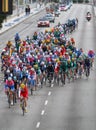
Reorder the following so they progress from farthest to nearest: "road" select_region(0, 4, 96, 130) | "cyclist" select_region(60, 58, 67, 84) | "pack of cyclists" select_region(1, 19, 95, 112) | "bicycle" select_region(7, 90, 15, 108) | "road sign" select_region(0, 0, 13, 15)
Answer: "cyclist" select_region(60, 58, 67, 84) → "pack of cyclists" select_region(1, 19, 95, 112) → "bicycle" select_region(7, 90, 15, 108) → "road" select_region(0, 4, 96, 130) → "road sign" select_region(0, 0, 13, 15)

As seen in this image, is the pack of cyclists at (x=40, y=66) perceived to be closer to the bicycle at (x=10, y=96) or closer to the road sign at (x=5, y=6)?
the bicycle at (x=10, y=96)

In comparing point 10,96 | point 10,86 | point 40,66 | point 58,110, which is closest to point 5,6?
point 10,86

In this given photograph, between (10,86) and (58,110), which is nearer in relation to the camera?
(10,86)

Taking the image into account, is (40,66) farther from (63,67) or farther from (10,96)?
(10,96)

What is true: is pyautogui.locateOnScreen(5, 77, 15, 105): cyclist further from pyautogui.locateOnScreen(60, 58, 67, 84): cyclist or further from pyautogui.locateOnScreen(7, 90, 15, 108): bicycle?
pyautogui.locateOnScreen(60, 58, 67, 84): cyclist

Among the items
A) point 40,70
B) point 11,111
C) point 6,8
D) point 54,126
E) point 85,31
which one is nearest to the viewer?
point 6,8

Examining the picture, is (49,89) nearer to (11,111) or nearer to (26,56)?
(26,56)

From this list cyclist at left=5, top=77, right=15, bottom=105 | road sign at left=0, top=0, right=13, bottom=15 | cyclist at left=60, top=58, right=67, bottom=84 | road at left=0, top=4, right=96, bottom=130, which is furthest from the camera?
cyclist at left=60, top=58, right=67, bottom=84

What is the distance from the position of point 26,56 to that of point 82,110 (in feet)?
27.9

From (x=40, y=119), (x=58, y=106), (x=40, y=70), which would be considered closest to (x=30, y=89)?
(x=40, y=70)

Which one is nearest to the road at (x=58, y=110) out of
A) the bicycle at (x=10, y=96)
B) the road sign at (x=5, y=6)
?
the bicycle at (x=10, y=96)

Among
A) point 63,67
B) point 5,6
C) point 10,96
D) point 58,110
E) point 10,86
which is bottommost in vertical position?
point 63,67

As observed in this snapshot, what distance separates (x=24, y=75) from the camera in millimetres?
28766

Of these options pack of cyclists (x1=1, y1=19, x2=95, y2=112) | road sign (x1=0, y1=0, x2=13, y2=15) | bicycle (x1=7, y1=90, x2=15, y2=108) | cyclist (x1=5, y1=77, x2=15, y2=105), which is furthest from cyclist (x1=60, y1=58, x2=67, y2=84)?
road sign (x1=0, y1=0, x2=13, y2=15)
